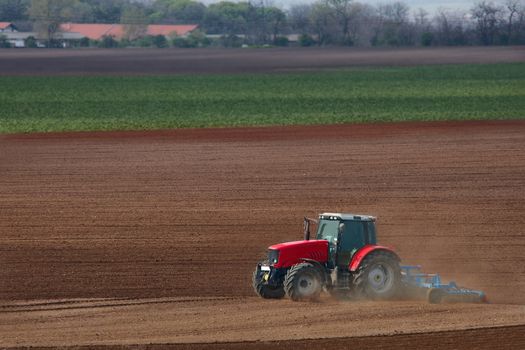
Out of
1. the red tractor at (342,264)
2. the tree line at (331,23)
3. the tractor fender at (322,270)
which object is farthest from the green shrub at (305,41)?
the tractor fender at (322,270)

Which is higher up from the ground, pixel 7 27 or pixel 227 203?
pixel 7 27

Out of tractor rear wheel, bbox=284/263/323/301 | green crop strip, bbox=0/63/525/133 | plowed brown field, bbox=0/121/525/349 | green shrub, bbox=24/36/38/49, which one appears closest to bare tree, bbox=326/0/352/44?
green shrub, bbox=24/36/38/49

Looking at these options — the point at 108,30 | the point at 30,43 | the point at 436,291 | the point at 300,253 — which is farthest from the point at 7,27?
the point at 436,291

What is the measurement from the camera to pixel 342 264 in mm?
17234

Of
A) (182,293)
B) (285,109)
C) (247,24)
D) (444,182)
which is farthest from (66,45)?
(182,293)

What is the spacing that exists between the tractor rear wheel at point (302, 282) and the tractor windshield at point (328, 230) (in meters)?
0.81

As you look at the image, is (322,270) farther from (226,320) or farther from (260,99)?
(260,99)

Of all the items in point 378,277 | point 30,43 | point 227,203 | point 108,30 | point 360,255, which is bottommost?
point 227,203

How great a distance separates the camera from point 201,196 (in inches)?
1089

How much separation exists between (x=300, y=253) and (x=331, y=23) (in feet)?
424

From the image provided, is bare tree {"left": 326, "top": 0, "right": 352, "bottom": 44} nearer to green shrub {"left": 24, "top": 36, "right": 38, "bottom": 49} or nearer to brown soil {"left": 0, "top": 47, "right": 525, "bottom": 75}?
brown soil {"left": 0, "top": 47, "right": 525, "bottom": 75}

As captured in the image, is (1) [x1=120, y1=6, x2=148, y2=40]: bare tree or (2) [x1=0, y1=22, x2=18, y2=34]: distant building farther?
(2) [x1=0, y1=22, x2=18, y2=34]: distant building

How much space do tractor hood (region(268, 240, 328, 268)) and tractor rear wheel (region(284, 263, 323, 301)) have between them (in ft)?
0.89

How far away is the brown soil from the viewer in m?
91.6
